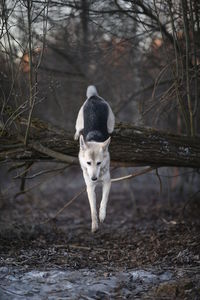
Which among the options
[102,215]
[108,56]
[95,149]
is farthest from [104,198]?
[108,56]

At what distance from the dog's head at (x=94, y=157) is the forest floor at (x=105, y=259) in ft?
5.48

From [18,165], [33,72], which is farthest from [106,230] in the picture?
[33,72]

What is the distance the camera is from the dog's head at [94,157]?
8203mm

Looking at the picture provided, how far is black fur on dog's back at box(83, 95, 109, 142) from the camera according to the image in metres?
8.67

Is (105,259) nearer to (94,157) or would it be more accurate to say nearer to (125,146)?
(125,146)

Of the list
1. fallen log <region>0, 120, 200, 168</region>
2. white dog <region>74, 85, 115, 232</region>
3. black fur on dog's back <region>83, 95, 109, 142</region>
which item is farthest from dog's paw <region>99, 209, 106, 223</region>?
fallen log <region>0, 120, 200, 168</region>

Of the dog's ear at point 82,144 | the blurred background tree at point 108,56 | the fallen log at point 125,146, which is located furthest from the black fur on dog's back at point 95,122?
the blurred background tree at point 108,56

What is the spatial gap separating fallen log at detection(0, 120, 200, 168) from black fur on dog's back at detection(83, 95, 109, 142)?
0.56 metres

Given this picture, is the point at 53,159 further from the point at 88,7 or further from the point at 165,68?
the point at 88,7

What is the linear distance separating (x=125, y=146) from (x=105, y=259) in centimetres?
214

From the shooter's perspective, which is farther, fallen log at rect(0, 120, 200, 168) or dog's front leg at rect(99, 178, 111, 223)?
fallen log at rect(0, 120, 200, 168)

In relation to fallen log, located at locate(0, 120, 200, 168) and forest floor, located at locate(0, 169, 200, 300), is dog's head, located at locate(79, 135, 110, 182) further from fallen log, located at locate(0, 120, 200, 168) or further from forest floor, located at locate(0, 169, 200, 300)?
forest floor, located at locate(0, 169, 200, 300)

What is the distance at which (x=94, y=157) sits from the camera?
8.30 m

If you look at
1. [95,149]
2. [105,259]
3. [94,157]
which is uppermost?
[95,149]
